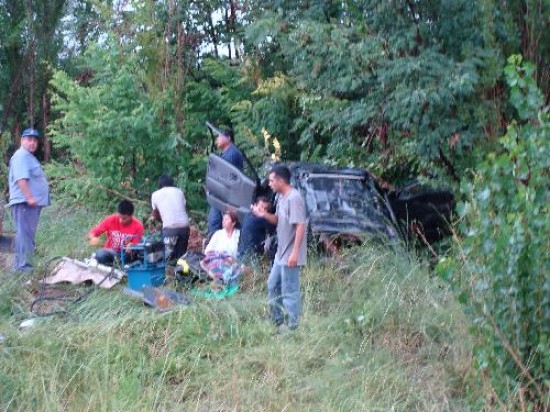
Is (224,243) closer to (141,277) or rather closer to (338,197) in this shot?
(141,277)

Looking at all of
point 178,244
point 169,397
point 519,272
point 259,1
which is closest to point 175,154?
point 259,1

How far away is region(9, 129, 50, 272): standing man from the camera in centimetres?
880

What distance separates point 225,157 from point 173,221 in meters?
1.06

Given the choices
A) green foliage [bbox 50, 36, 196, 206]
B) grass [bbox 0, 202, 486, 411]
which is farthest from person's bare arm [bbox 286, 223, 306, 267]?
green foliage [bbox 50, 36, 196, 206]

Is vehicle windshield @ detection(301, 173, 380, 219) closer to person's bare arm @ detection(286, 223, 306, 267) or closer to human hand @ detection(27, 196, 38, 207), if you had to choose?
person's bare arm @ detection(286, 223, 306, 267)

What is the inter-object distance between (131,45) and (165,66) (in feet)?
2.27

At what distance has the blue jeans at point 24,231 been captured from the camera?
886cm

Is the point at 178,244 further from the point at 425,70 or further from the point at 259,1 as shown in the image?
the point at 259,1

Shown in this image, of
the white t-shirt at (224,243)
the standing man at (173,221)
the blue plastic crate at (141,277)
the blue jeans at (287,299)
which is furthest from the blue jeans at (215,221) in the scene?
the blue jeans at (287,299)

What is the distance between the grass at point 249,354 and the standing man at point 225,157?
2.83 m

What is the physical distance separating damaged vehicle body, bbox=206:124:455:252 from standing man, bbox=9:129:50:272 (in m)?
1.97

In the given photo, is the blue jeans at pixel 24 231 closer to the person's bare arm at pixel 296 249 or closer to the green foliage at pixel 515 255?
the person's bare arm at pixel 296 249

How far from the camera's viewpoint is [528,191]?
455 centimetres

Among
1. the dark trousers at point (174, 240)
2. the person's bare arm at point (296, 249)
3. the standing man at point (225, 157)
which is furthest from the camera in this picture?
the standing man at point (225, 157)
